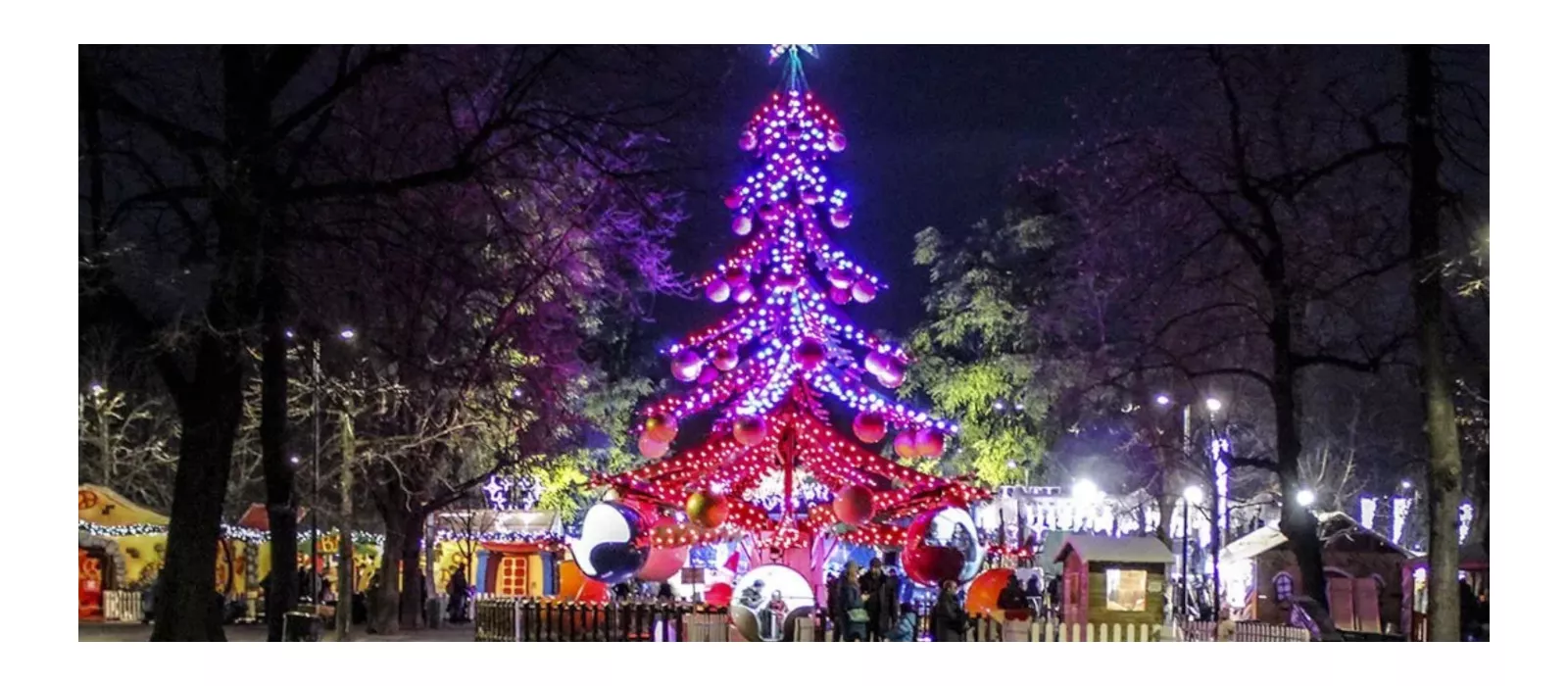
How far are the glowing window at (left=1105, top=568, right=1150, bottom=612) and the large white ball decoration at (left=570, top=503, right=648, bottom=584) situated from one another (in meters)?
7.26

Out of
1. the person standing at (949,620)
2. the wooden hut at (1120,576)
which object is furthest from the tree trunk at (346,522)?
the wooden hut at (1120,576)

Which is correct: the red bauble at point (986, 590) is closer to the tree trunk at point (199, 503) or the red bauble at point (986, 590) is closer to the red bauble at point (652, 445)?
the red bauble at point (652, 445)

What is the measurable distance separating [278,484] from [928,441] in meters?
8.02

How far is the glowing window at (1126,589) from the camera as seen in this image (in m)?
24.9

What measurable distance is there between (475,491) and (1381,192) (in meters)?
22.8

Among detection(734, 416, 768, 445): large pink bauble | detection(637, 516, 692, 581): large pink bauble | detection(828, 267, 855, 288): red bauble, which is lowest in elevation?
detection(637, 516, 692, 581): large pink bauble

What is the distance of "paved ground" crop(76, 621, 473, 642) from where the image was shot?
24.2 metres

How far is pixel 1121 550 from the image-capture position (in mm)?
24828

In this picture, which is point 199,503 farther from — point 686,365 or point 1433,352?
point 1433,352

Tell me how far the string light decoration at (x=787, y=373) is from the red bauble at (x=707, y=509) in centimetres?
29

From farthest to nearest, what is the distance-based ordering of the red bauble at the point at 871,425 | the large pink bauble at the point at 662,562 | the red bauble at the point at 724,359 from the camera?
the large pink bauble at the point at 662,562
the red bauble at the point at 724,359
the red bauble at the point at 871,425

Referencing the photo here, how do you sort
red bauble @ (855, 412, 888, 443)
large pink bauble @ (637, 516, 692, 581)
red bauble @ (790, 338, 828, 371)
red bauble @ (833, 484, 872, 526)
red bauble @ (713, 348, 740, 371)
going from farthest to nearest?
large pink bauble @ (637, 516, 692, 581)
red bauble @ (713, 348, 740, 371)
red bauble @ (855, 412, 888, 443)
red bauble @ (833, 484, 872, 526)
red bauble @ (790, 338, 828, 371)

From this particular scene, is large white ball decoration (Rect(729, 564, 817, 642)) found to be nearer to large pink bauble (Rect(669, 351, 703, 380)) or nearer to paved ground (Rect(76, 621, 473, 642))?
large pink bauble (Rect(669, 351, 703, 380))

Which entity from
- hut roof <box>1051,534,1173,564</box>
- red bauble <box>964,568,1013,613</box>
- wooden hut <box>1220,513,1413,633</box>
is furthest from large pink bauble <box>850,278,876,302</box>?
wooden hut <box>1220,513,1413,633</box>
